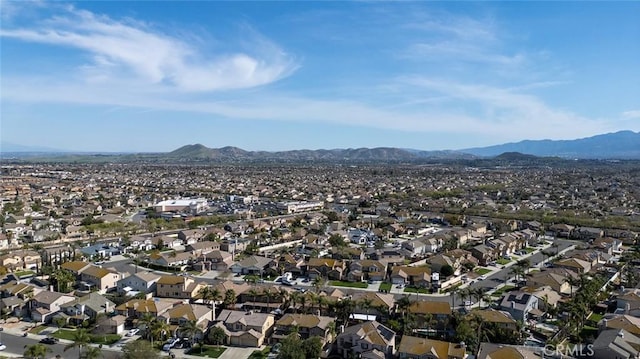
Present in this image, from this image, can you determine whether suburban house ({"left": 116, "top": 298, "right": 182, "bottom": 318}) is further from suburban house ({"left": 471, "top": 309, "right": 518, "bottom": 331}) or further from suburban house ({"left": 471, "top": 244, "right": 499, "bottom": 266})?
suburban house ({"left": 471, "top": 244, "right": 499, "bottom": 266})

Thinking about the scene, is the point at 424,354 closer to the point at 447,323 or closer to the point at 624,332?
the point at 447,323

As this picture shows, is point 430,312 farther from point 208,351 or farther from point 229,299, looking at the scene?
point 208,351

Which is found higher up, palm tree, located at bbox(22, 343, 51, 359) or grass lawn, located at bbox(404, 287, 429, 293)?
palm tree, located at bbox(22, 343, 51, 359)

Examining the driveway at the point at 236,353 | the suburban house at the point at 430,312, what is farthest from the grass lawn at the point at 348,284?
the driveway at the point at 236,353

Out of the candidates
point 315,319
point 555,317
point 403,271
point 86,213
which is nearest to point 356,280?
point 403,271

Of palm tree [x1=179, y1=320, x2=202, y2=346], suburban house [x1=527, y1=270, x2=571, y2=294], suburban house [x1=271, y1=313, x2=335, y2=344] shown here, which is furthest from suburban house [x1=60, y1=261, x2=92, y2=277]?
suburban house [x1=527, y1=270, x2=571, y2=294]

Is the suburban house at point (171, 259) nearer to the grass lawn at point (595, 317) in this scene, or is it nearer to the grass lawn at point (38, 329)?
the grass lawn at point (38, 329)
